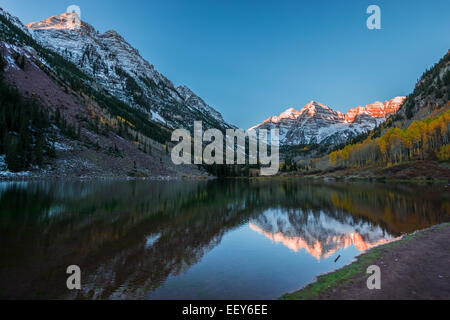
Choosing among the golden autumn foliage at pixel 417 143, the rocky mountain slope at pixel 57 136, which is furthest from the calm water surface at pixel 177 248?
the golden autumn foliage at pixel 417 143

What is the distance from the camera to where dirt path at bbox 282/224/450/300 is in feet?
28.8

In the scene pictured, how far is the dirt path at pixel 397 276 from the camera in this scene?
8.79 meters

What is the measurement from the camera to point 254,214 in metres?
32.0

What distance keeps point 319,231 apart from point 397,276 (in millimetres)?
12095

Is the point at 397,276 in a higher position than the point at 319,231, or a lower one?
higher

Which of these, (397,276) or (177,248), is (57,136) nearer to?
(177,248)

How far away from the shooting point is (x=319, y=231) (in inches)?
878

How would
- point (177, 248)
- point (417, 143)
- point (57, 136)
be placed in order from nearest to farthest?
point (177, 248), point (417, 143), point (57, 136)

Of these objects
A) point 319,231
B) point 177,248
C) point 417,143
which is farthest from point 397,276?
point 417,143

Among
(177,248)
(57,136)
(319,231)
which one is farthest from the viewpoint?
(57,136)

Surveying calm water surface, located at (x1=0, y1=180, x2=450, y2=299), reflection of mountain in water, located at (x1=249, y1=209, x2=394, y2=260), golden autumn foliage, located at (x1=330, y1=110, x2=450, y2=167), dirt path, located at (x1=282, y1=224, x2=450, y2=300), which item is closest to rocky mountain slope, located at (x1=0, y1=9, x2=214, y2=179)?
calm water surface, located at (x1=0, y1=180, x2=450, y2=299)

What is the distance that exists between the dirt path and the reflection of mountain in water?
293cm

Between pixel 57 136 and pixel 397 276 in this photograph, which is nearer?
pixel 397 276
